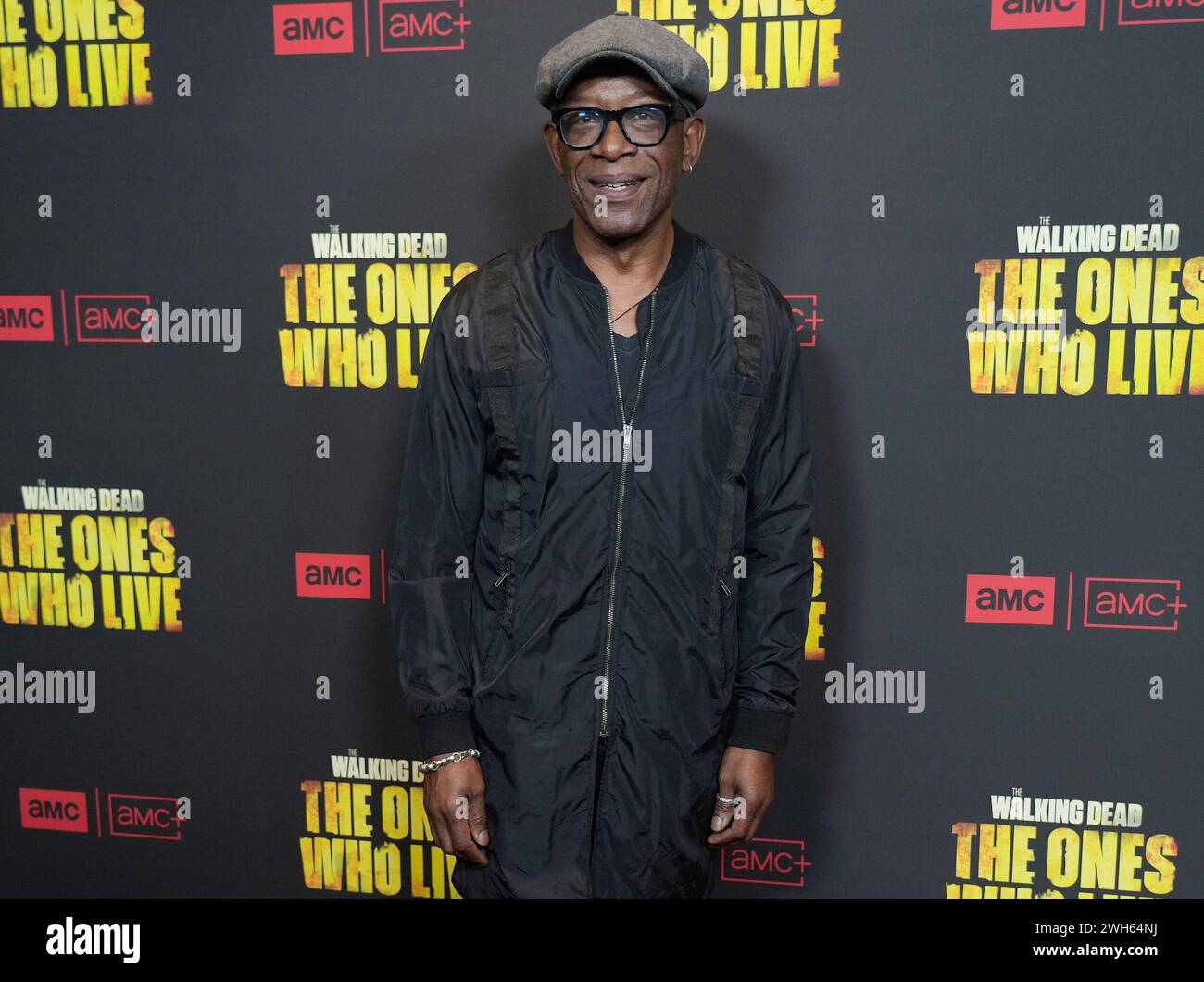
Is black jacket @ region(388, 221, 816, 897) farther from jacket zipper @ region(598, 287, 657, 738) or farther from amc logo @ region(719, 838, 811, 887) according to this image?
amc logo @ region(719, 838, 811, 887)

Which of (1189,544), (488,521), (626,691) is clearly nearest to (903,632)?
(1189,544)

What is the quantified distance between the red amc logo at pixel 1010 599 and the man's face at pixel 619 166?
0.99 meters

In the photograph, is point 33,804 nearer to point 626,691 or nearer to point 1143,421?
point 626,691

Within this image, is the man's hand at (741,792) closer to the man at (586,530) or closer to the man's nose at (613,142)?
the man at (586,530)

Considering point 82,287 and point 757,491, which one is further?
point 82,287

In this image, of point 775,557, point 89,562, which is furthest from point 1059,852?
point 89,562

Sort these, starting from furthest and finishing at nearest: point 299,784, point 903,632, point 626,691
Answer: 1. point 299,784
2. point 903,632
3. point 626,691

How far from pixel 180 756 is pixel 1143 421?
201 centimetres

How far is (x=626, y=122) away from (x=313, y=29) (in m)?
0.88

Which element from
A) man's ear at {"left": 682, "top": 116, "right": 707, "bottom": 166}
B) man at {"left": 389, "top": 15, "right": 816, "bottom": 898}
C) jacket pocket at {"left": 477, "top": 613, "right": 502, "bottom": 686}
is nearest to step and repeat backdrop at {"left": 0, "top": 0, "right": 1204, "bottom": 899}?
man's ear at {"left": 682, "top": 116, "right": 707, "bottom": 166}

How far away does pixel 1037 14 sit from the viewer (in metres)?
1.83

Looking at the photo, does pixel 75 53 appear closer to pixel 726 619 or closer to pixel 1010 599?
pixel 726 619

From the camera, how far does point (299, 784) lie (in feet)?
7.24

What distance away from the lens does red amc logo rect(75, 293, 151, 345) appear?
2.12 metres
